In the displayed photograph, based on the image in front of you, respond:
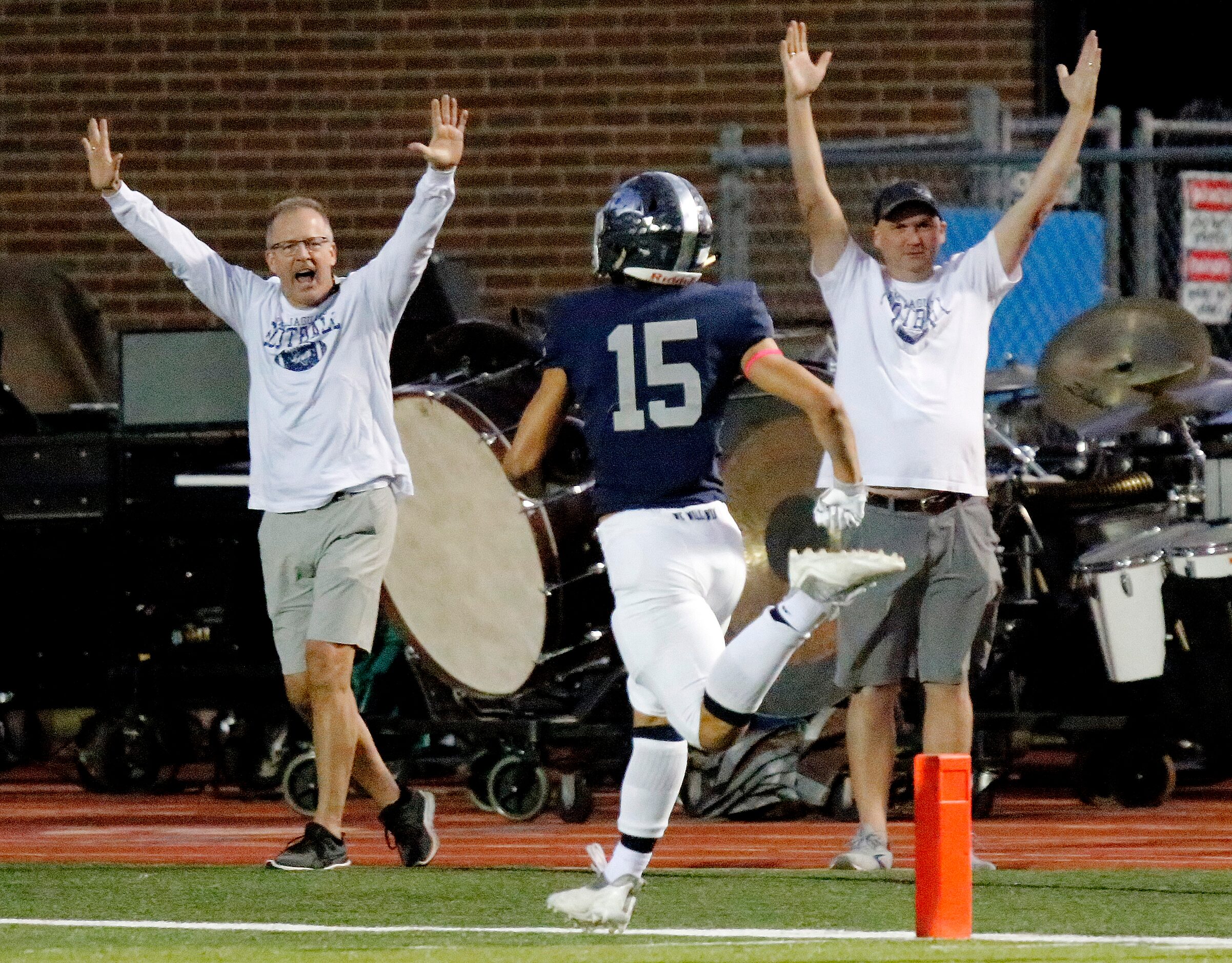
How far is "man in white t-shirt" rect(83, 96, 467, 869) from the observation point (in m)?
7.64

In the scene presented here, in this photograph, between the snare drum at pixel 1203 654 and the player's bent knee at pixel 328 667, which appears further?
the snare drum at pixel 1203 654

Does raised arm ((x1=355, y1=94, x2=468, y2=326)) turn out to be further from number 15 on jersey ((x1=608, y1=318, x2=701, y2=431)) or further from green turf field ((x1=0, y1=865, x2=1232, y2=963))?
green turf field ((x1=0, y1=865, x2=1232, y2=963))

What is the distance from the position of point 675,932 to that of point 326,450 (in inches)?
86.8

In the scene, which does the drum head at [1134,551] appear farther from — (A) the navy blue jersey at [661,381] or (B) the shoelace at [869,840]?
(A) the navy blue jersey at [661,381]

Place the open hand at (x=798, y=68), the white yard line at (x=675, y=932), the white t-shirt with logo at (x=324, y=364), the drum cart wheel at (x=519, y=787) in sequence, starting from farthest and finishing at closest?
the drum cart wheel at (x=519, y=787), the white t-shirt with logo at (x=324, y=364), the open hand at (x=798, y=68), the white yard line at (x=675, y=932)

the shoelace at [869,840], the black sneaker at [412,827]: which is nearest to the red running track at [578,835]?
the black sneaker at [412,827]

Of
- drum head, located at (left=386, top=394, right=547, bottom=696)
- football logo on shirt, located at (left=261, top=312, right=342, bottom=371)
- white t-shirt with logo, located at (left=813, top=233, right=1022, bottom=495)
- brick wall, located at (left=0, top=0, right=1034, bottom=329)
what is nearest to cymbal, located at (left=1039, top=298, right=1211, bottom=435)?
white t-shirt with logo, located at (left=813, top=233, right=1022, bottom=495)

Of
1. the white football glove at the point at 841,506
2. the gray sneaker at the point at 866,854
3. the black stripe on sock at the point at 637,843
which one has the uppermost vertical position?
the white football glove at the point at 841,506

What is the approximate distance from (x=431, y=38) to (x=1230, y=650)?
600 cm

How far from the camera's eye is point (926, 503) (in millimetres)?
7461

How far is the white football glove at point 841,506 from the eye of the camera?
598 centimetres

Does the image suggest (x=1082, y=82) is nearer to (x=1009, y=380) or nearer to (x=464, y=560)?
(x=1009, y=380)

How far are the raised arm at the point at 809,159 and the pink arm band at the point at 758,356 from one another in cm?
136

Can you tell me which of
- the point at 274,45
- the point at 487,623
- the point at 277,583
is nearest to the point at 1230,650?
the point at 487,623
